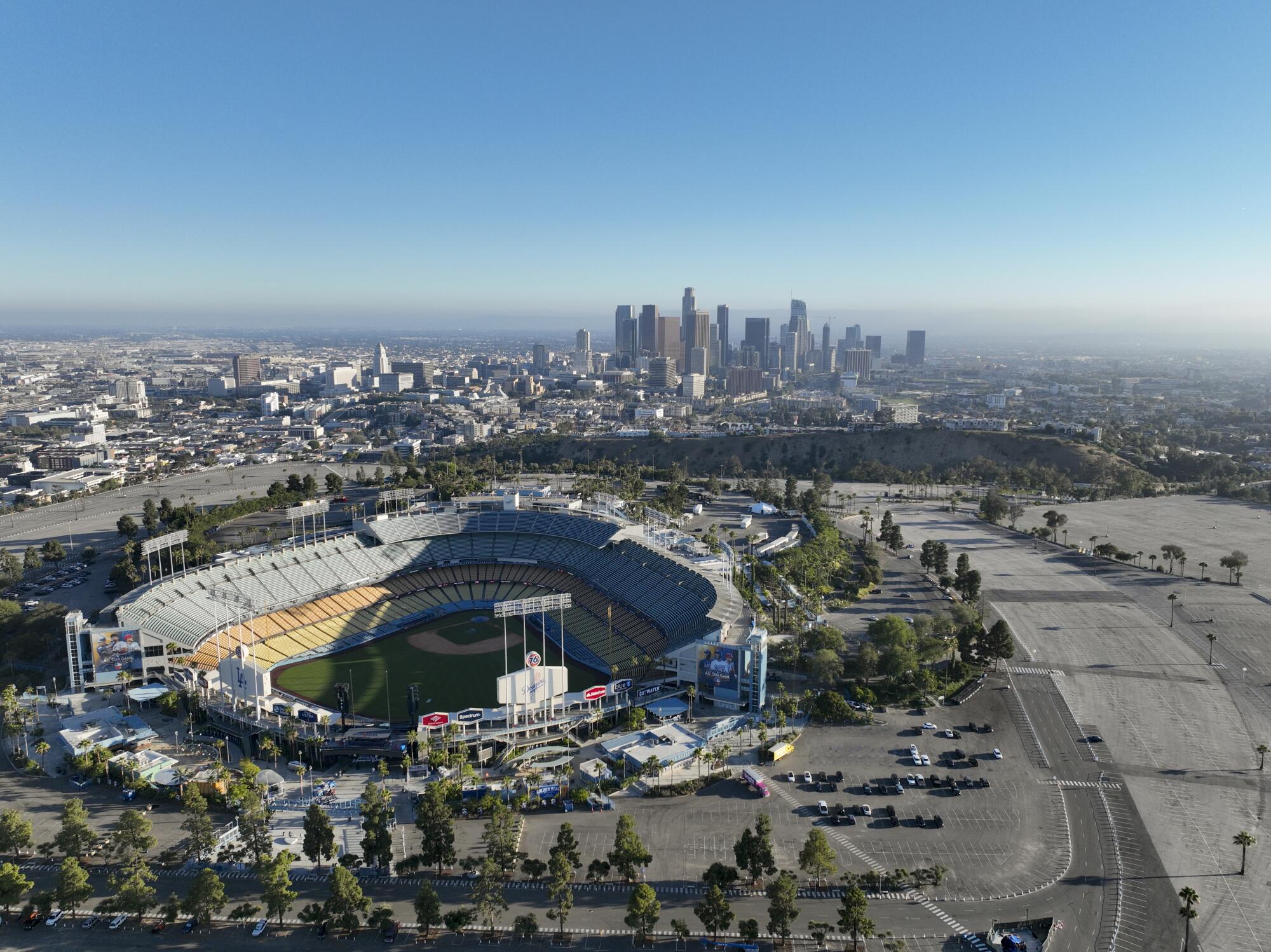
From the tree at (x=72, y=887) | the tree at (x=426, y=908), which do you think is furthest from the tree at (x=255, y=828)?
the tree at (x=426, y=908)

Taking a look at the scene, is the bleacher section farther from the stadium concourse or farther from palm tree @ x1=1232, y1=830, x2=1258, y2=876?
palm tree @ x1=1232, y1=830, x2=1258, y2=876

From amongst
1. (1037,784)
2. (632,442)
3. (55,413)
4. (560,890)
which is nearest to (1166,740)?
(1037,784)

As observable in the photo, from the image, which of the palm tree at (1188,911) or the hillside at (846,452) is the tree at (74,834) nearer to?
the palm tree at (1188,911)

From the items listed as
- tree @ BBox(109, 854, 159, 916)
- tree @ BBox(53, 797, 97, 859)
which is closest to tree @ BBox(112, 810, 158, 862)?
tree @ BBox(109, 854, 159, 916)

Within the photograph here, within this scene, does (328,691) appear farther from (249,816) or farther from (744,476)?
(744,476)

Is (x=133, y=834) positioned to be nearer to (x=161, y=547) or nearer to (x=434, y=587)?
(x=161, y=547)

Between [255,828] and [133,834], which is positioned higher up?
[133,834]

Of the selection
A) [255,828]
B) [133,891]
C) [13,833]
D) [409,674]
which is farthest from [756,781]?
[13,833]
